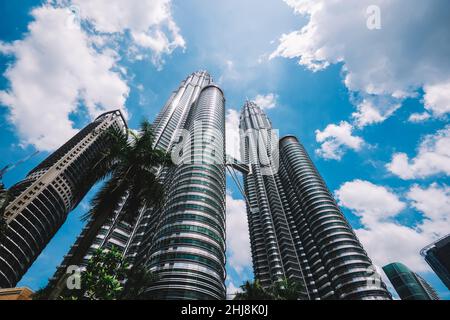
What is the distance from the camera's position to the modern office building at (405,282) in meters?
176

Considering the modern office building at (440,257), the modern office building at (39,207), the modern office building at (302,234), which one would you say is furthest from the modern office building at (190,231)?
the modern office building at (440,257)

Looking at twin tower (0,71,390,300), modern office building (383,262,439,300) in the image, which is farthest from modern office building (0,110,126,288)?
modern office building (383,262,439,300)

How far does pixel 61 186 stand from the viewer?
110438 millimetres

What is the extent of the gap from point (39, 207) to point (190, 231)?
249 feet

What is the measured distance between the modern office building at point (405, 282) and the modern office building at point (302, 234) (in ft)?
424

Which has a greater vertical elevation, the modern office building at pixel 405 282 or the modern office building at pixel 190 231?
the modern office building at pixel 405 282

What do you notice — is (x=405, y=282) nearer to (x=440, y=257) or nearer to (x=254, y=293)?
(x=440, y=257)

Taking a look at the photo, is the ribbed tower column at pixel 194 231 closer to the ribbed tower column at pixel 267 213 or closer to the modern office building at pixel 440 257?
the ribbed tower column at pixel 267 213

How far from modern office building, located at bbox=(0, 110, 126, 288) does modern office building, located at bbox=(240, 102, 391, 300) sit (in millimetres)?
80883

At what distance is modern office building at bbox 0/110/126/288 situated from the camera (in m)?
86.6

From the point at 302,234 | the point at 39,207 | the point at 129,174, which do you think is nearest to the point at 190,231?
the point at 129,174

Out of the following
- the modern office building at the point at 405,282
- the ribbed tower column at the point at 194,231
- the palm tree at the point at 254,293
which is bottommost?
the palm tree at the point at 254,293

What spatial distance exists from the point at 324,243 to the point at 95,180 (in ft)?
299
